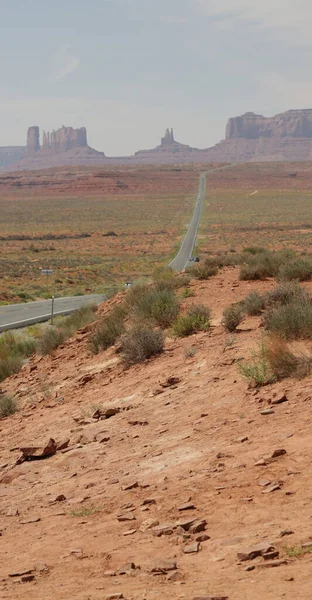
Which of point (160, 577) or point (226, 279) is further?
point (226, 279)

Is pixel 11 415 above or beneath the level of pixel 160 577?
beneath

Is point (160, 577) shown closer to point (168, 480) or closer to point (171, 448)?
point (168, 480)

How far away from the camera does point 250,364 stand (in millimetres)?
12227

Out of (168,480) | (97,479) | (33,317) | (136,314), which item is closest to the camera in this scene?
(168,480)

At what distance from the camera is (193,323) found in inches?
667

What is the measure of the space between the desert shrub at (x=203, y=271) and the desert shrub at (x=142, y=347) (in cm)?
868

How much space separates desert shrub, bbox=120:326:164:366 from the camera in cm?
1578

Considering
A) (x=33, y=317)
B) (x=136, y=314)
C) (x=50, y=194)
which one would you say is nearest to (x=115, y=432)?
(x=136, y=314)

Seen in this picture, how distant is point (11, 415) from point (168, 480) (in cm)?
715

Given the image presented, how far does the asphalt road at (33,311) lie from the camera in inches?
1334

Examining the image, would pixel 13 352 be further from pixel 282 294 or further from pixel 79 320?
pixel 282 294

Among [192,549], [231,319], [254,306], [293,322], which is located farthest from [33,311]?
[192,549]

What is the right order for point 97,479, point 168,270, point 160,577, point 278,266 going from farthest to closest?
point 168,270 < point 278,266 < point 97,479 < point 160,577

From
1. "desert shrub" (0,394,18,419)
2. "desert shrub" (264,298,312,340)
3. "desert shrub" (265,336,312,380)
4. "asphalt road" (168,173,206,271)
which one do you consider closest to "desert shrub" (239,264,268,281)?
"desert shrub" (264,298,312,340)
